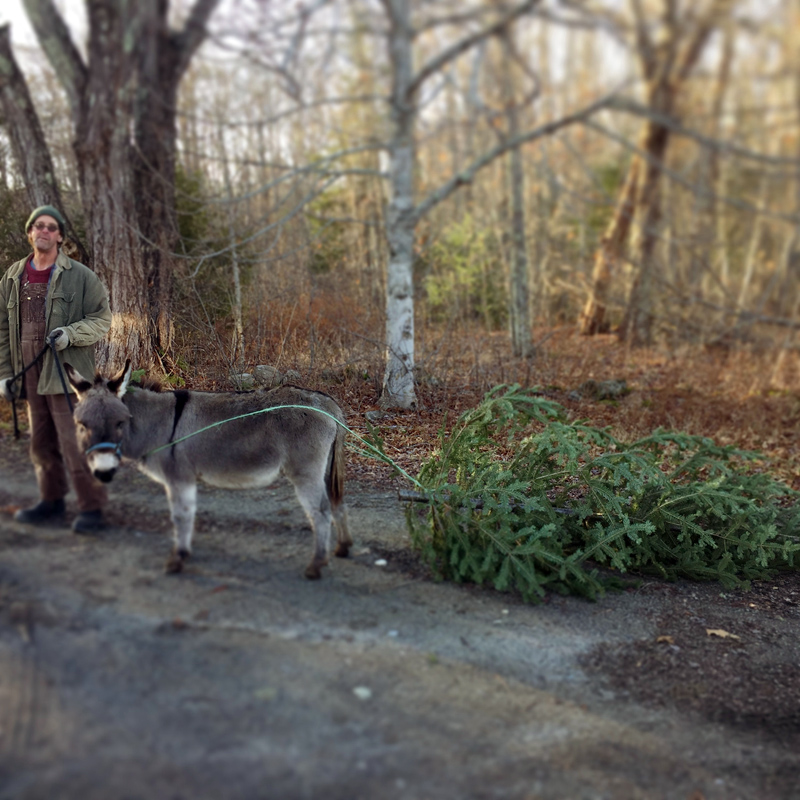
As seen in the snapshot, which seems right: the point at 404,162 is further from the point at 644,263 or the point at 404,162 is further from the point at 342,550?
the point at 644,263

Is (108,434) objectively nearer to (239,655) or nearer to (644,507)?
(239,655)

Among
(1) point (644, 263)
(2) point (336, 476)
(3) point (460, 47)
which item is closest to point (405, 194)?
(3) point (460, 47)

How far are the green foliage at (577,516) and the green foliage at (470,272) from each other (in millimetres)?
6679

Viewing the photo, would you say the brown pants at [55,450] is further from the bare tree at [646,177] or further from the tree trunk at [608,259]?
the tree trunk at [608,259]

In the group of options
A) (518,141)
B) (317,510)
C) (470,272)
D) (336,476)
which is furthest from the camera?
(470,272)

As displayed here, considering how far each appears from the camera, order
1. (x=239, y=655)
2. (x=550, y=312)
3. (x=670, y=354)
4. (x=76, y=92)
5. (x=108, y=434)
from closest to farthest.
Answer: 1. (x=239, y=655)
2. (x=108, y=434)
3. (x=76, y=92)
4. (x=670, y=354)
5. (x=550, y=312)

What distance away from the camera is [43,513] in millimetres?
3281

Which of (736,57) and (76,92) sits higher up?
(736,57)

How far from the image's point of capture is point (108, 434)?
3439mm

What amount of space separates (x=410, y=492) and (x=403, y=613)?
1.72m

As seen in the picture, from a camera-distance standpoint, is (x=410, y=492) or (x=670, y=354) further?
(x=670, y=354)

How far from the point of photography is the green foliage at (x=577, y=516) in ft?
18.0

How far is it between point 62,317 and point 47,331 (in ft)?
0.42

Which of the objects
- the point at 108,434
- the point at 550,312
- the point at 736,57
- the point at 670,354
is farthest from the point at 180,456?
the point at 550,312
